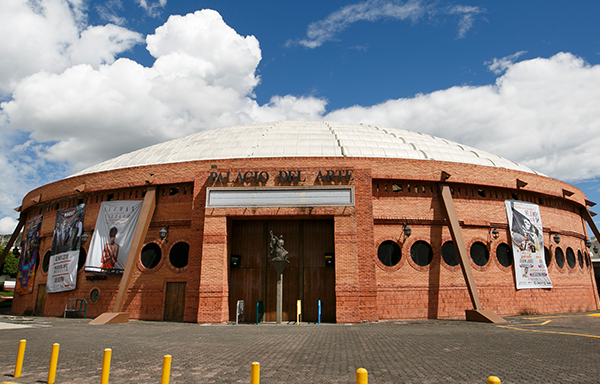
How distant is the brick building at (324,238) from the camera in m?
17.7

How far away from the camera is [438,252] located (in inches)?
752

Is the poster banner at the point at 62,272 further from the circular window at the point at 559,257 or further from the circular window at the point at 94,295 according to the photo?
the circular window at the point at 559,257

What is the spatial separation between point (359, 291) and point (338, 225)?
3.16m

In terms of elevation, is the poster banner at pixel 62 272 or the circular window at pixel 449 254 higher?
the circular window at pixel 449 254

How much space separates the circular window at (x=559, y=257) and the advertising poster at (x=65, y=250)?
28.6 m

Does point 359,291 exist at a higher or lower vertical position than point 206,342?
higher

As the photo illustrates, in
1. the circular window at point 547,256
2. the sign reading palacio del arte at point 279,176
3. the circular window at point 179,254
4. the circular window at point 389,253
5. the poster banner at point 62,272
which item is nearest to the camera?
the sign reading palacio del arte at point 279,176

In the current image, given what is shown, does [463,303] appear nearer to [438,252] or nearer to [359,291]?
[438,252]

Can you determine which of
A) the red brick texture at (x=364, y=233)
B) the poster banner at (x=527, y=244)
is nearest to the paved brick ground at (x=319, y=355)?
the red brick texture at (x=364, y=233)

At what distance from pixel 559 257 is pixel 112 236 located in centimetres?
2661

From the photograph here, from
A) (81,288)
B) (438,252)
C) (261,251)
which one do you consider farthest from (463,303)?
(81,288)

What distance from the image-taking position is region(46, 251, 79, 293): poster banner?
21.1m

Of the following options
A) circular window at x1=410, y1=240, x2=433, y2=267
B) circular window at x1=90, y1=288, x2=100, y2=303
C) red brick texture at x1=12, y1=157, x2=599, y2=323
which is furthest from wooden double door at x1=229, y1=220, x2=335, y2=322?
circular window at x1=90, y1=288, x2=100, y2=303

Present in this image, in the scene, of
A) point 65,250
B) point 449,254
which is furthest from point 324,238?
point 65,250
